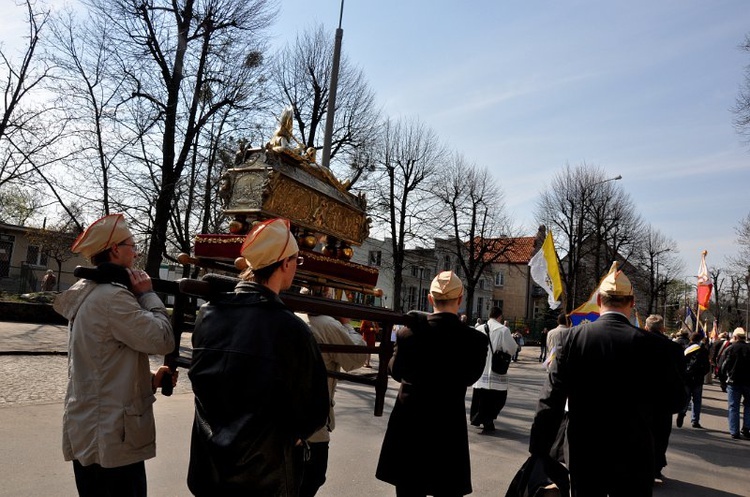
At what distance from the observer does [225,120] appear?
59.4ft

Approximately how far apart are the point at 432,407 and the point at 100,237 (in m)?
2.32

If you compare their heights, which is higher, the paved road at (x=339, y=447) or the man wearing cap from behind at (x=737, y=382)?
the man wearing cap from behind at (x=737, y=382)

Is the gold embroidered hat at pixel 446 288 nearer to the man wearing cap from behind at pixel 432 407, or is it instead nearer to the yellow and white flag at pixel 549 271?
the man wearing cap from behind at pixel 432 407

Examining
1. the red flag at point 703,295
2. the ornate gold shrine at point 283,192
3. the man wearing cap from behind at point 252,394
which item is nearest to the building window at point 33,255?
the red flag at point 703,295

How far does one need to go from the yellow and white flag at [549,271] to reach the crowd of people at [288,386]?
697 cm

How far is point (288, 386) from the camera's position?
2.15 meters

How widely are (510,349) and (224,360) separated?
7821 mm

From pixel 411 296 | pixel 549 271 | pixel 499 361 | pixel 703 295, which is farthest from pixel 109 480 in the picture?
pixel 411 296

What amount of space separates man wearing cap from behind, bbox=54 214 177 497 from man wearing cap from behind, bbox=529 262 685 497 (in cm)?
248

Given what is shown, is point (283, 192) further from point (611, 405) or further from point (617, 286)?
point (611, 405)

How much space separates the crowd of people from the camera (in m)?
2.15

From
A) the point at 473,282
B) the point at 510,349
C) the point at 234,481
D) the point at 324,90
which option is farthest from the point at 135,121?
the point at 473,282

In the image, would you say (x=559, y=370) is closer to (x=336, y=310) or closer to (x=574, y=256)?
(x=336, y=310)

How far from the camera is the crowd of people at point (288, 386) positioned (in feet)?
7.06
